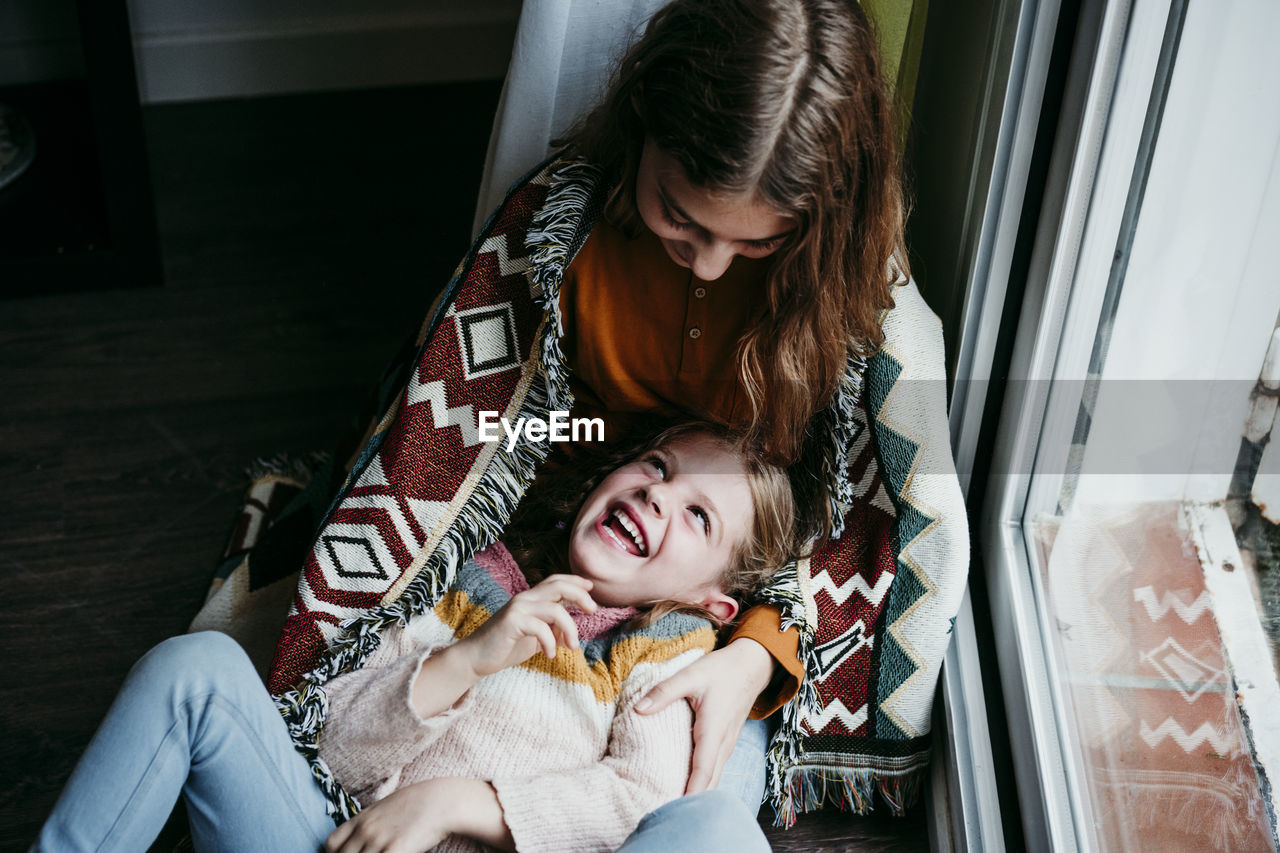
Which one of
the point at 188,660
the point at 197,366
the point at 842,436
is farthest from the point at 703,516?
the point at 197,366

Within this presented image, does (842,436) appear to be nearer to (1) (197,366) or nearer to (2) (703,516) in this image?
(2) (703,516)

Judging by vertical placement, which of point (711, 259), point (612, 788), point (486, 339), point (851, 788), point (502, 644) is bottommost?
point (851, 788)

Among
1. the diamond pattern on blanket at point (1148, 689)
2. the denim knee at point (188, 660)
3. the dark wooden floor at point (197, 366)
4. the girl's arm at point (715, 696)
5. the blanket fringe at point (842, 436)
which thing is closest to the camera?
the diamond pattern on blanket at point (1148, 689)

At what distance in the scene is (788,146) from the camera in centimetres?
99

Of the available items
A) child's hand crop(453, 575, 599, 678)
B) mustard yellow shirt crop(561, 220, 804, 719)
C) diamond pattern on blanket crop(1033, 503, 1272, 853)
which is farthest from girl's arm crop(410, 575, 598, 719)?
diamond pattern on blanket crop(1033, 503, 1272, 853)

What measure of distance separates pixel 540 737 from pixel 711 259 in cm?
46

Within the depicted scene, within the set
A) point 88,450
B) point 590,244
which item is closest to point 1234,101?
point 590,244

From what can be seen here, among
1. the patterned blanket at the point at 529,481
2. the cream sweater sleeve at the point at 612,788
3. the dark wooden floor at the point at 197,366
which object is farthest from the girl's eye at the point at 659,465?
the dark wooden floor at the point at 197,366

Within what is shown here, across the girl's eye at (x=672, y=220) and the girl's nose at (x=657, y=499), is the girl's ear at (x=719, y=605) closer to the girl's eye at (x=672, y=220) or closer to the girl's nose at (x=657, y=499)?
the girl's nose at (x=657, y=499)

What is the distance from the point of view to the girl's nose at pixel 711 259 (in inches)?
41.3

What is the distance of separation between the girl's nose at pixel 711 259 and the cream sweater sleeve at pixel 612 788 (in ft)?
1.28

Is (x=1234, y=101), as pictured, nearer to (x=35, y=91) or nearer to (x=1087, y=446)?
(x=1087, y=446)

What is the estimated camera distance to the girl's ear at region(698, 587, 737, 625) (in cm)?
124

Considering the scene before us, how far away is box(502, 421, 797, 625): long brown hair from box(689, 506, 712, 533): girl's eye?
5 cm
